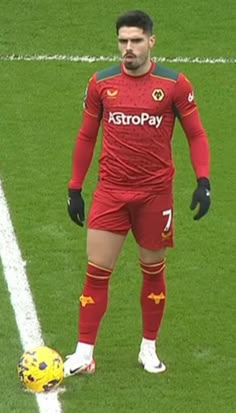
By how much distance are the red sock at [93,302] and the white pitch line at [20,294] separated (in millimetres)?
500

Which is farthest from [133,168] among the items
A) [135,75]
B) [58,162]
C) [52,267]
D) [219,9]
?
[219,9]

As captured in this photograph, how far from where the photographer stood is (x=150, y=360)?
861cm

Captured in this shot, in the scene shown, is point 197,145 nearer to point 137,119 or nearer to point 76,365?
point 137,119

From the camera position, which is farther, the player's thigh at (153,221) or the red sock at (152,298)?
the red sock at (152,298)

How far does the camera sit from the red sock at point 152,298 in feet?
28.1

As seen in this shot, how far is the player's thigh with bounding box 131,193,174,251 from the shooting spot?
27.4ft

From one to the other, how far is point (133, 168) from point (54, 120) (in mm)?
5870

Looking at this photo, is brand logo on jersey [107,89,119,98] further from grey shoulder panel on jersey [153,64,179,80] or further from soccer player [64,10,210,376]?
grey shoulder panel on jersey [153,64,179,80]

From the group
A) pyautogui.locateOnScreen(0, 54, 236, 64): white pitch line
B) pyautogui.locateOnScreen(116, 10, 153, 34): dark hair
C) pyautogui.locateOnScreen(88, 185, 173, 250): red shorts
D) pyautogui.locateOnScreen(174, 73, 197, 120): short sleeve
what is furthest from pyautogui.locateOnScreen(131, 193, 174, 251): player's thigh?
pyautogui.locateOnScreen(0, 54, 236, 64): white pitch line

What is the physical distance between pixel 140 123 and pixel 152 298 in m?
1.19

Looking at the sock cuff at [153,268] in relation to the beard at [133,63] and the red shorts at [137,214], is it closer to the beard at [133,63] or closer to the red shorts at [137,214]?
the red shorts at [137,214]

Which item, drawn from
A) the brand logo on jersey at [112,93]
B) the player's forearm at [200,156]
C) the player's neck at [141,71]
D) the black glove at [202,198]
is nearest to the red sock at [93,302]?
the black glove at [202,198]

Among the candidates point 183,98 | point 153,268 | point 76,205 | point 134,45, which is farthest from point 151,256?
point 134,45

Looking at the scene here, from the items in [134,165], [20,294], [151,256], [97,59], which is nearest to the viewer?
[134,165]
